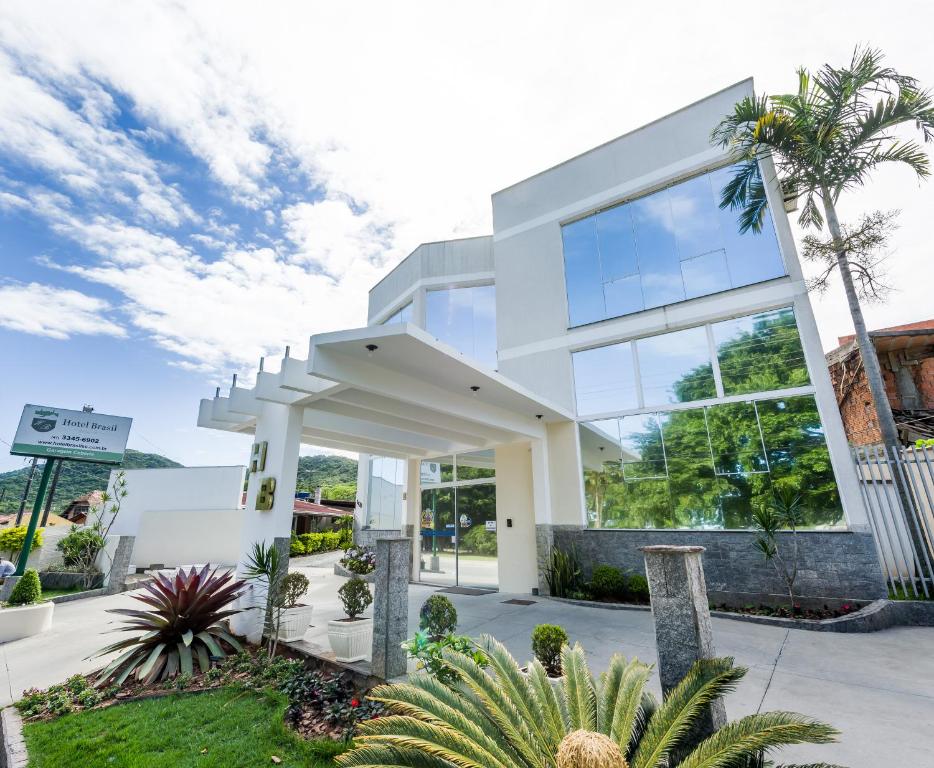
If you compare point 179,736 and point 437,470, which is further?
point 437,470

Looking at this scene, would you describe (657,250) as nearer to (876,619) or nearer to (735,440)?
(735,440)

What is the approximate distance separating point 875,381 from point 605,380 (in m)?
4.27

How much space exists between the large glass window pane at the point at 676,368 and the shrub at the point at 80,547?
1530 centimetres

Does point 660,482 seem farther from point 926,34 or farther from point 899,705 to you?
point 926,34

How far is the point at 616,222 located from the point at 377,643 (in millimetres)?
9519

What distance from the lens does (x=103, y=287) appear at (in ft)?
45.5

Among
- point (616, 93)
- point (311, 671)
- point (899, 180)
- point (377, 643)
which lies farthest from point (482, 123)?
point (311, 671)

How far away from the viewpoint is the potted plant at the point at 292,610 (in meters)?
5.22

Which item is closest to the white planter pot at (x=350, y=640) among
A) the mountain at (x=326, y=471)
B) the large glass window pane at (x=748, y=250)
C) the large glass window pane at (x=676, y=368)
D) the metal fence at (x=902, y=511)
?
the large glass window pane at (x=676, y=368)

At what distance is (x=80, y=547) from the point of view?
11.9 meters

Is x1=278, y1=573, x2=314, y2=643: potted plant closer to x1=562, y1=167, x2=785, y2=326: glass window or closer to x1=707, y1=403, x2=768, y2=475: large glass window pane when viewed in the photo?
x1=707, y1=403, x2=768, y2=475: large glass window pane

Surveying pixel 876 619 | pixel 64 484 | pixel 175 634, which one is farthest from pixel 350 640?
pixel 64 484

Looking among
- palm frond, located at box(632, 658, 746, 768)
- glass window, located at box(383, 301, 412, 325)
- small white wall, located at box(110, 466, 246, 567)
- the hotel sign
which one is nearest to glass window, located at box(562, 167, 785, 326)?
glass window, located at box(383, 301, 412, 325)

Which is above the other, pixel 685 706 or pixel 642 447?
pixel 642 447
